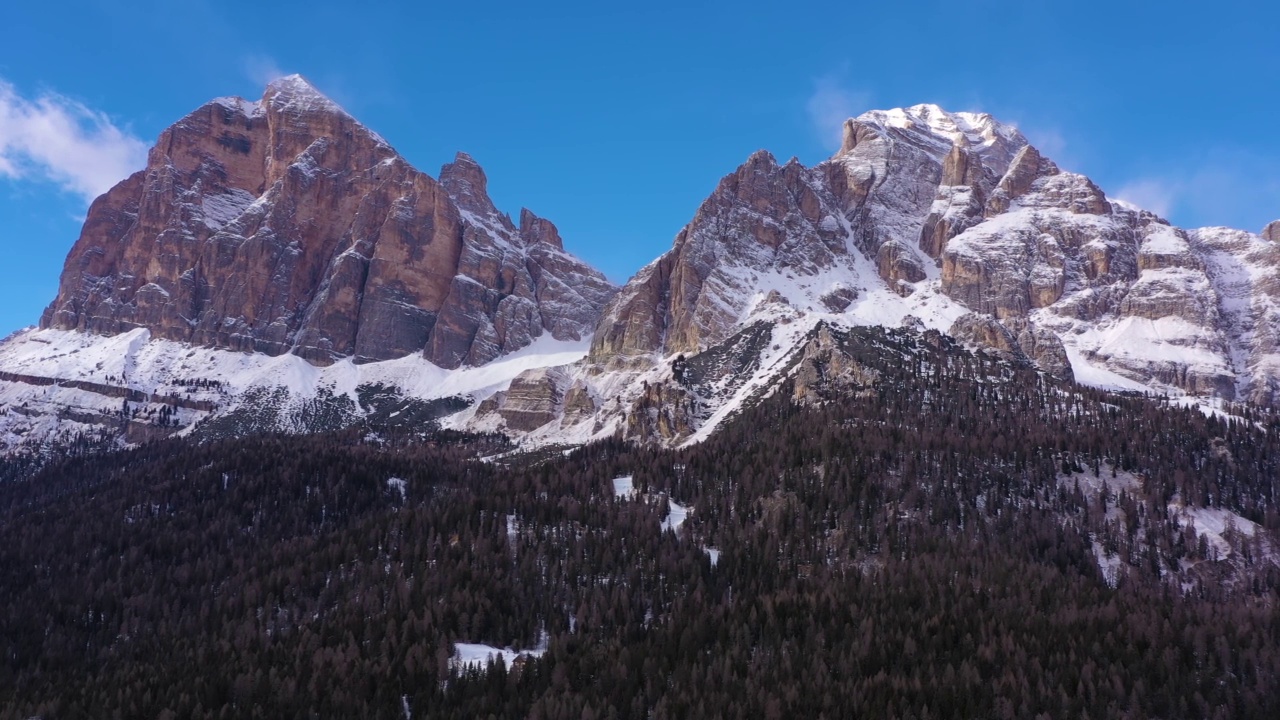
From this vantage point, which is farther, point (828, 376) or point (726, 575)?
point (828, 376)

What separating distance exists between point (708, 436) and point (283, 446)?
89.1m

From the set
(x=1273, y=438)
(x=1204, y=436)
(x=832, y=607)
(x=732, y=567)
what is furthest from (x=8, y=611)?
(x=1273, y=438)

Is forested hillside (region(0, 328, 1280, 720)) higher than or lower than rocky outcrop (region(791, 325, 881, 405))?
lower

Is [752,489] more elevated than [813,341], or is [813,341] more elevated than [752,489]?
[813,341]

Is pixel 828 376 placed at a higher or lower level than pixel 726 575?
higher

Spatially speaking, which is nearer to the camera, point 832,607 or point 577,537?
point 832,607

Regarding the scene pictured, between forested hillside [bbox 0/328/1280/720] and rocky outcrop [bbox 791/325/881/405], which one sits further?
rocky outcrop [bbox 791/325/881/405]

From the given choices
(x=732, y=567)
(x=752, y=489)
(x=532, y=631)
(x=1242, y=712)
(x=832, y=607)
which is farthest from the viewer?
(x=752, y=489)

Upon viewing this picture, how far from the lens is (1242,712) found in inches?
2635

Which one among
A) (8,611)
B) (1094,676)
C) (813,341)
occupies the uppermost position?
(813,341)

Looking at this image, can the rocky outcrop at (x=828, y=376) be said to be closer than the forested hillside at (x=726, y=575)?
No

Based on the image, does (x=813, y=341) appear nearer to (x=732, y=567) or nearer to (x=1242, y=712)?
(x=732, y=567)

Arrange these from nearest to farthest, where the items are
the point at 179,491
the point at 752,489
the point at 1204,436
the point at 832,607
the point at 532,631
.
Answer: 1. the point at 832,607
2. the point at 532,631
3. the point at 752,489
4. the point at 1204,436
5. the point at 179,491

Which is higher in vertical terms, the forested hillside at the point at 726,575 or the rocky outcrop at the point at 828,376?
the rocky outcrop at the point at 828,376
